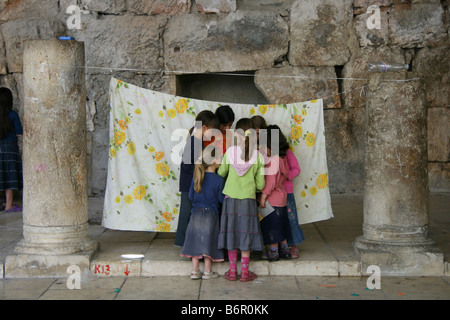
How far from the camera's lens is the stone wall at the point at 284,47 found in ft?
28.7

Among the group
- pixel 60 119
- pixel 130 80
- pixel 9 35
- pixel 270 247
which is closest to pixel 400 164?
pixel 270 247

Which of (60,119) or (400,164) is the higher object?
(60,119)

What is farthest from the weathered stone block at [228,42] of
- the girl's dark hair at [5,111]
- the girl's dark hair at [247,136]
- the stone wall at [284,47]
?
the girl's dark hair at [247,136]

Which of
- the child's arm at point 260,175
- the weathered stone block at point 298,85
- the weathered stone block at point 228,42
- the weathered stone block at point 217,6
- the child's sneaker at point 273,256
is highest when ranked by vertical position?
the weathered stone block at point 217,6

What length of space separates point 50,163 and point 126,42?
3925 millimetres

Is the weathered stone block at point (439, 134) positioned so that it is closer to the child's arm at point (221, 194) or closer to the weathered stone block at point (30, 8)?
the child's arm at point (221, 194)

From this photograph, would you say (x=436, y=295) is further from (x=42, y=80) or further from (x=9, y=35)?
(x=9, y=35)

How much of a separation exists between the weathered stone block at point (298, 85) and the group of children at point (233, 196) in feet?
11.4

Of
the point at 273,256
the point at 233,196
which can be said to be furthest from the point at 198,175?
the point at 273,256

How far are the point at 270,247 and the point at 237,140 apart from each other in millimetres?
1030

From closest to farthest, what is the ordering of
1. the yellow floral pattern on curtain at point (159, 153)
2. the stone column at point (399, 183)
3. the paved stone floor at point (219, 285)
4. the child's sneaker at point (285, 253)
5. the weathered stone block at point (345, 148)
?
the paved stone floor at point (219, 285) < the stone column at point (399, 183) < the child's sneaker at point (285, 253) < the yellow floral pattern on curtain at point (159, 153) < the weathered stone block at point (345, 148)

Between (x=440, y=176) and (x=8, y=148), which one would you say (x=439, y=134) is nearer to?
(x=440, y=176)

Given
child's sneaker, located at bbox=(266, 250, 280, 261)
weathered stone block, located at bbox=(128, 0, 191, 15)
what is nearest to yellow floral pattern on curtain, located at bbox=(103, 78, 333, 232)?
child's sneaker, located at bbox=(266, 250, 280, 261)

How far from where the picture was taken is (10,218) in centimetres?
765
